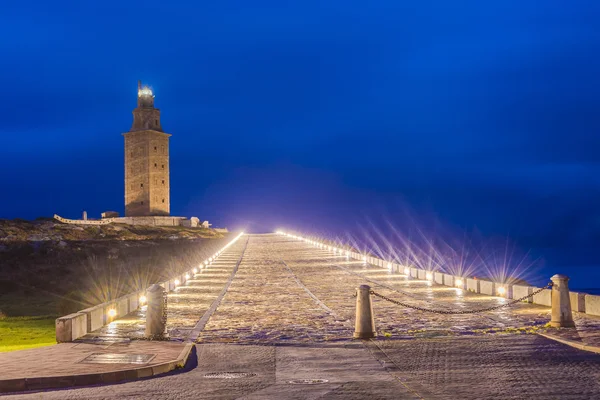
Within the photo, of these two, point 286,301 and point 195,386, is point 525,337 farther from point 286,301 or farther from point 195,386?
point 286,301

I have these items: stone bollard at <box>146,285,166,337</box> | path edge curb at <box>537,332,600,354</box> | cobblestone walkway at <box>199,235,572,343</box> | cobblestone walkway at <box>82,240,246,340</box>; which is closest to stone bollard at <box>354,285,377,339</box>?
cobblestone walkway at <box>199,235,572,343</box>

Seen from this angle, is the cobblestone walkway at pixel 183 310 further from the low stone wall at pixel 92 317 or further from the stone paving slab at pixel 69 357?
the stone paving slab at pixel 69 357

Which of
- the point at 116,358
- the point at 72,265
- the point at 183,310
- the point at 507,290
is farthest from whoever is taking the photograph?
the point at 72,265

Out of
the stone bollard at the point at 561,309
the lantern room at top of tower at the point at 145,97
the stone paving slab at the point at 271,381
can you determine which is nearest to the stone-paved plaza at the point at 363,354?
the stone paving slab at the point at 271,381

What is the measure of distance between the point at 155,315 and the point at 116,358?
7.66 ft

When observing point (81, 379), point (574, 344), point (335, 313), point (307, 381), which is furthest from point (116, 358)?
point (335, 313)

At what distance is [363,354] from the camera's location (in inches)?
429

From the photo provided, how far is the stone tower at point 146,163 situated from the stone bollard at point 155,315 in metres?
94.0

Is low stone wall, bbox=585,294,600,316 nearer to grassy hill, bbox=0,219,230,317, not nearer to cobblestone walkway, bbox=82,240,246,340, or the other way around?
cobblestone walkway, bbox=82,240,246,340

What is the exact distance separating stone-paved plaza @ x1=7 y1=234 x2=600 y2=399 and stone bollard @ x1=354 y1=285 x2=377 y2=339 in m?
0.35

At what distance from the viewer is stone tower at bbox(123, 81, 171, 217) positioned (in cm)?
10525

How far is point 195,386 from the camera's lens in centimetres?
860

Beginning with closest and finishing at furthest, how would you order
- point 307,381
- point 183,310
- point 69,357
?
1. point 307,381
2. point 69,357
3. point 183,310

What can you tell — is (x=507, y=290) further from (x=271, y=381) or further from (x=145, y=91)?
(x=145, y=91)
